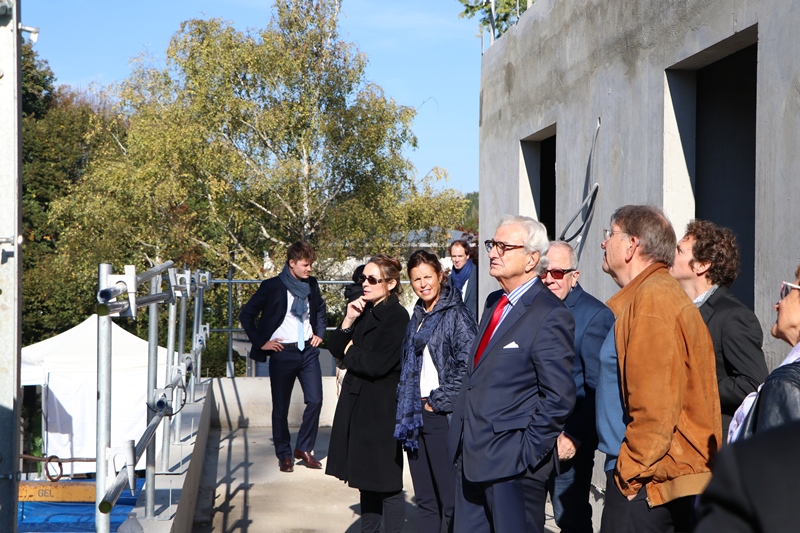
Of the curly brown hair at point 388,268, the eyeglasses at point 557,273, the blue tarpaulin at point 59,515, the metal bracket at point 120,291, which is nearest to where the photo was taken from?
the metal bracket at point 120,291

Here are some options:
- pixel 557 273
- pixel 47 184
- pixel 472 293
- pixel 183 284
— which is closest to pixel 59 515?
pixel 183 284

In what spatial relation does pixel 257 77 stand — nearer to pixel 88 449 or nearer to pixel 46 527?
pixel 88 449

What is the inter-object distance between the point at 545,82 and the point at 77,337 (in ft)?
51.1

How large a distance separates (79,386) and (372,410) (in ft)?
51.5

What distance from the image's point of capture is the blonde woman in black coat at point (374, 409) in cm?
517

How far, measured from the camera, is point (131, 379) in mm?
18531

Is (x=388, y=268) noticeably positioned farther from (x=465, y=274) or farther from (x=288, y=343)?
(x=465, y=274)

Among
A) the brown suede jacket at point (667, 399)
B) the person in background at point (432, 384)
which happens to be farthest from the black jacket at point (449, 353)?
the brown suede jacket at point (667, 399)

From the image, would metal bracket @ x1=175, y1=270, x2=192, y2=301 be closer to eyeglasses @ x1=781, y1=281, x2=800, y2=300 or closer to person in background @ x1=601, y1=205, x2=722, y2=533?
person in background @ x1=601, y1=205, x2=722, y2=533

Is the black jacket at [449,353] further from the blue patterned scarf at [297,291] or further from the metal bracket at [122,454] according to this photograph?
the blue patterned scarf at [297,291]

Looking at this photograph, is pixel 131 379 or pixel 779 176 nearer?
pixel 779 176

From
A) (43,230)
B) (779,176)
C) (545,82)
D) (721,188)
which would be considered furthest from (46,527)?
(43,230)

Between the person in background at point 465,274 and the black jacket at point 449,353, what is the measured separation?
5.40m

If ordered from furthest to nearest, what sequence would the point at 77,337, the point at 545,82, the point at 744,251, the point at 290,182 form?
the point at 290,182, the point at 77,337, the point at 545,82, the point at 744,251
